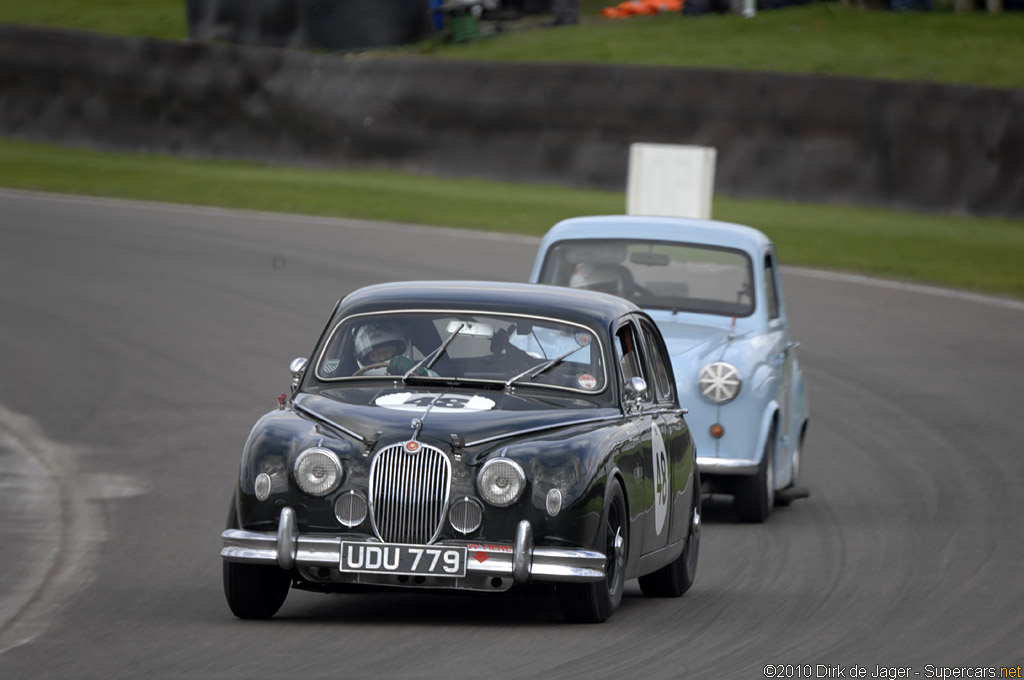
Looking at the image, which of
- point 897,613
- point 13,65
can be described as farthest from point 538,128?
point 897,613

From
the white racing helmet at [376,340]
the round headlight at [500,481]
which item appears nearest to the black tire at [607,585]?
the round headlight at [500,481]

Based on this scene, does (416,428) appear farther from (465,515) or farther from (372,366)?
(372,366)

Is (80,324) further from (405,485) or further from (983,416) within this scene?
(405,485)

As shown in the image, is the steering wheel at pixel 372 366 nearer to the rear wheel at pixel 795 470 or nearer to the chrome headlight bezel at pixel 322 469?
the chrome headlight bezel at pixel 322 469

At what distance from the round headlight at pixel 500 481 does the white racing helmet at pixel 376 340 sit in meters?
1.16

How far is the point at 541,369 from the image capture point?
313 inches

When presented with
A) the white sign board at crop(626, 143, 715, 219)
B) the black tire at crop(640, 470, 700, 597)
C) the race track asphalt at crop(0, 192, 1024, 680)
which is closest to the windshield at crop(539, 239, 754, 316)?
the race track asphalt at crop(0, 192, 1024, 680)

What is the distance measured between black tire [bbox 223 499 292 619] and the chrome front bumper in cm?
24

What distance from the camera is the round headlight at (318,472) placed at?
709 cm

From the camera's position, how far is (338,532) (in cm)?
710

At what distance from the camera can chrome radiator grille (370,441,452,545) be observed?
7.04 m

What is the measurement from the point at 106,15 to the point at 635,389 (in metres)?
35.4

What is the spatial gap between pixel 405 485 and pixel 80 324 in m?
11.1

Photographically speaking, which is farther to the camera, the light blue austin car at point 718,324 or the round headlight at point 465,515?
the light blue austin car at point 718,324
